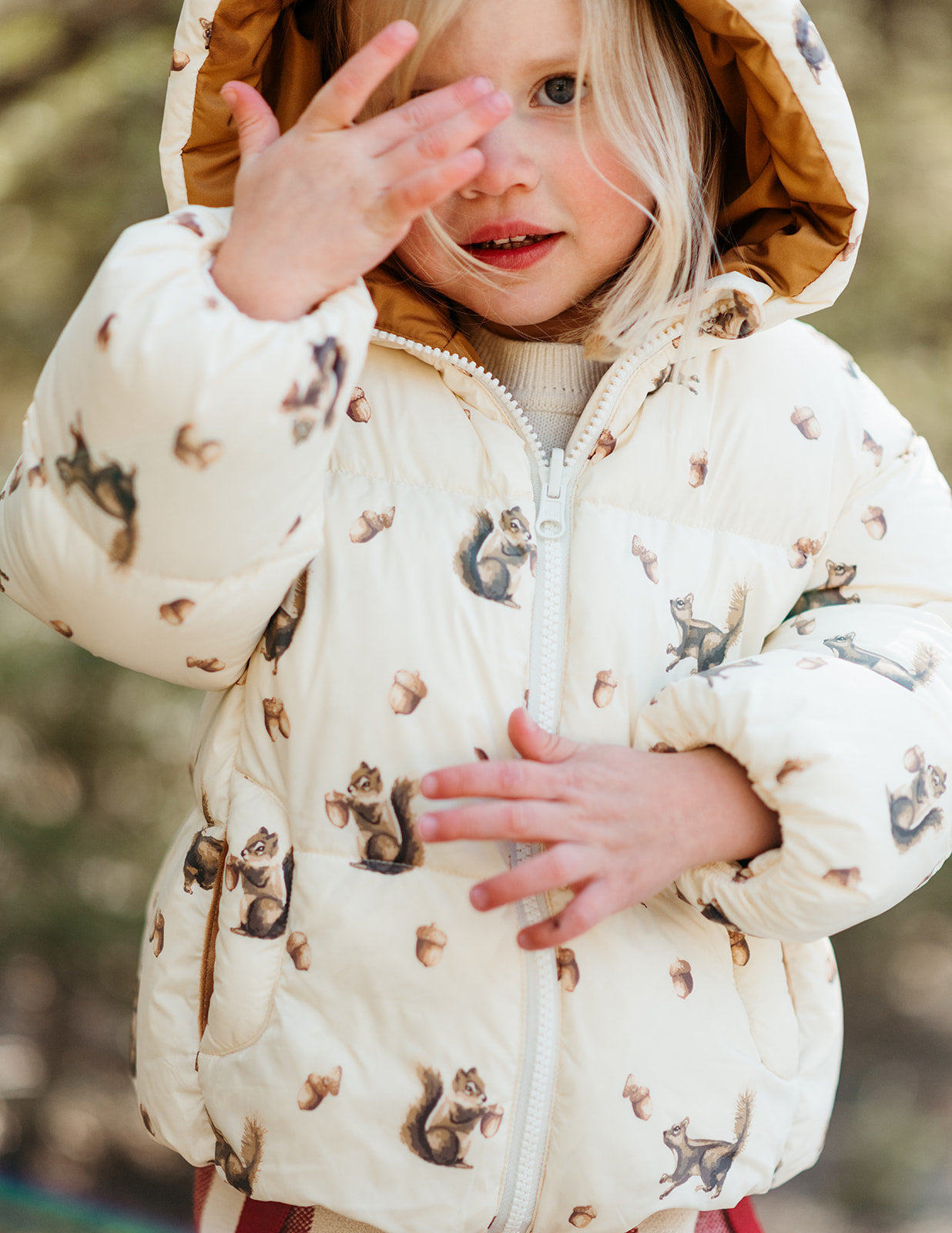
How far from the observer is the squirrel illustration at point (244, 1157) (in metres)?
0.94

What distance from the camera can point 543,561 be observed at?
992 mm

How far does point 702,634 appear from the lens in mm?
1012

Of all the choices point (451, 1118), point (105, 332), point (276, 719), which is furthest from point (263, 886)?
point (105, 332)

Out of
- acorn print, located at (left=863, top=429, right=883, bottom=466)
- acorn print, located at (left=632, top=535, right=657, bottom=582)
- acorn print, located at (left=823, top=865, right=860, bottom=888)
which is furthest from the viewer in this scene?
acorn print, located at (left=863, top=429, right=883, bottom=466)

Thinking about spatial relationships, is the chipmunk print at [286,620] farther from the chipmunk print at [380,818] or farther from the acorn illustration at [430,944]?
the acorn illustration at [430,944]

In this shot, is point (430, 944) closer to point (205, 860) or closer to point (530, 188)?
point (205, 860)

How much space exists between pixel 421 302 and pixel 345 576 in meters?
0.30

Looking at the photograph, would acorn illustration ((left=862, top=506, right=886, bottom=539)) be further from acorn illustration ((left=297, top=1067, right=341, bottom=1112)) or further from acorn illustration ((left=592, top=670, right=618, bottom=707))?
acorn illustration ((left=297, top=1067, right=341, bottom=1112))

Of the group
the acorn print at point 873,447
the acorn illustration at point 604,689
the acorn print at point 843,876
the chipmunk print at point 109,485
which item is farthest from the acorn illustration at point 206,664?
the acorn print at point 873,447

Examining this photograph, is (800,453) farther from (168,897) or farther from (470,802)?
(168,897)

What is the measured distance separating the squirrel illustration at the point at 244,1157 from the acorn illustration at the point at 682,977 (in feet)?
1.23

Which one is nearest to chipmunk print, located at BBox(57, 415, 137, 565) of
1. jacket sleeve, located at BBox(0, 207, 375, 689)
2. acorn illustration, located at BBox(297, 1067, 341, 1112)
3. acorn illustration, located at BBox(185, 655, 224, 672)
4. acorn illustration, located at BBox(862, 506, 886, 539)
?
jacket sleeve, located at BBox(0, 207, 375, 689)

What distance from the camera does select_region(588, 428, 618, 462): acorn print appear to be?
1.02 m

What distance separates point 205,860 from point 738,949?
498mm
